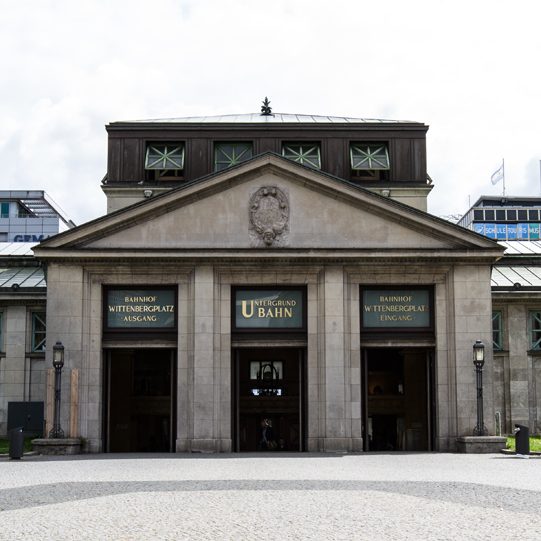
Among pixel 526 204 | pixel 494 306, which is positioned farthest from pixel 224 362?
pixel 526 204

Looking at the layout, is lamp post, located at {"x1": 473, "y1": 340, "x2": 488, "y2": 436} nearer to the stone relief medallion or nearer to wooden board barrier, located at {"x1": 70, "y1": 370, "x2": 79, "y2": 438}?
the stone relief medallion

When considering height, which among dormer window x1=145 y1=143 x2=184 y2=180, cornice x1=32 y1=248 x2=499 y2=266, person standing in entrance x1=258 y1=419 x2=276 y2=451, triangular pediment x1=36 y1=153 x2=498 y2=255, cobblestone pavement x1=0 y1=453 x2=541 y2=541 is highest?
dormer window x1=145 y1=143 x2=184 y2=180

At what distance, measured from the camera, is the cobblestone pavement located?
12289mm

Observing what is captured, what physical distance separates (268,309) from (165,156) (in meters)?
11.7

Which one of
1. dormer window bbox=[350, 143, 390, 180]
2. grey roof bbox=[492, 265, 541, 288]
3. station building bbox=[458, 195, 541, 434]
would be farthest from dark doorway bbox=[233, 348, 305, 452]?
grey roof bbox=[492, 265, 541, 288]

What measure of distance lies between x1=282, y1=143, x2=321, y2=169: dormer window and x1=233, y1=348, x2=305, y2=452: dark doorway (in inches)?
456

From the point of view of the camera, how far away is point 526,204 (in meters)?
147

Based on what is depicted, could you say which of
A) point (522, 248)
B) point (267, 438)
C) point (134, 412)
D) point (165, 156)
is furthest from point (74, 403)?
point (522, 248)

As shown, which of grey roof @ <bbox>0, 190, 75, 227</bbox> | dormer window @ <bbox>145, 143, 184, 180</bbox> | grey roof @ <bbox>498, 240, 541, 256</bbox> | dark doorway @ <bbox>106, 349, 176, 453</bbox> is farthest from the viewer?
grey roof @ <bbox>0, 190, 75, 227</bbox>

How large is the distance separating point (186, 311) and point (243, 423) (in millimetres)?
16670

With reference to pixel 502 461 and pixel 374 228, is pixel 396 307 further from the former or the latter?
pixel 502 461

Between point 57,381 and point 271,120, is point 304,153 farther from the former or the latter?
point 57,381

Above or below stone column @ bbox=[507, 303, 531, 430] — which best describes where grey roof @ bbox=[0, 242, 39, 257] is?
above

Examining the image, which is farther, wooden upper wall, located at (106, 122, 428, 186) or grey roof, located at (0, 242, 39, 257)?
grey roof, located at (0, 242, 39, 257)
